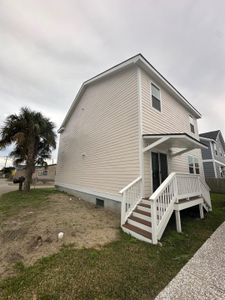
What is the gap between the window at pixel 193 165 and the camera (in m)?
10.7

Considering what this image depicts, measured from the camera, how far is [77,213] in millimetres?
6605

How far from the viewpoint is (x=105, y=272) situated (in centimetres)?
291

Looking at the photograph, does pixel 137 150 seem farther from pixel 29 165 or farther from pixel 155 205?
pixel 29 165

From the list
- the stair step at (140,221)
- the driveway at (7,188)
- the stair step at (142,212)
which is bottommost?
the driveway at (7,188)

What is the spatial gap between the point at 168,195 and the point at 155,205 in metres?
1.12

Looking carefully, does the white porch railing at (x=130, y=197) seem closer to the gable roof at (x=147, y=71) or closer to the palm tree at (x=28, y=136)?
the gable roof at (x=147, y=71)

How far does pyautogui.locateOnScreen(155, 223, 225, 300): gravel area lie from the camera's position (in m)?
2.44

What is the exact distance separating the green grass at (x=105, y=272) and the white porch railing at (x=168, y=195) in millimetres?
494

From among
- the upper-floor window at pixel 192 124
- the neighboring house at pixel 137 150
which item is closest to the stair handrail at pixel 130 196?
the neighboring house at pixel 137 150

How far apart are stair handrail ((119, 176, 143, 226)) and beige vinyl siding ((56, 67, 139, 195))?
635mm

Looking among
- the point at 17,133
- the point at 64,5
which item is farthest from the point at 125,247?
the point at 17,133

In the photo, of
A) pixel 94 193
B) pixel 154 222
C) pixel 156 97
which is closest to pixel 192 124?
pixel 156 97

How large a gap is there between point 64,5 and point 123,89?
15.3 feet

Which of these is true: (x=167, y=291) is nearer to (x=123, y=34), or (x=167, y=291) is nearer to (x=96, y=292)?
(x=96, y=292)
